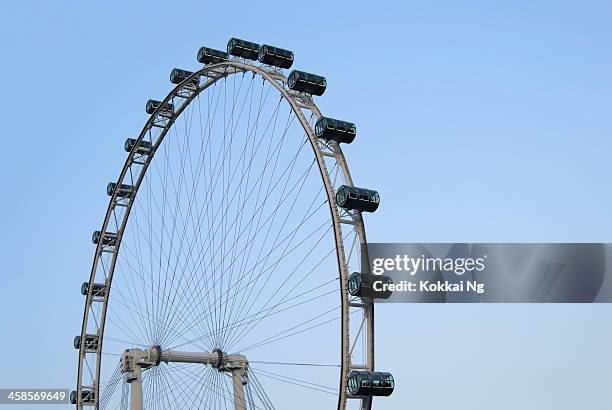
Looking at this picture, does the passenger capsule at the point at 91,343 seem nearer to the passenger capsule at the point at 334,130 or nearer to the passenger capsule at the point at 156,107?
the passenger capsule at the point at 156,107

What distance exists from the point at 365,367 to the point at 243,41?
15.6 meters

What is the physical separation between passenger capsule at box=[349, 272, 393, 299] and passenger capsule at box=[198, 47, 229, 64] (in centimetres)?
1628

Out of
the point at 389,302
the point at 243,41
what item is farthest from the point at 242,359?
the point at 243,41

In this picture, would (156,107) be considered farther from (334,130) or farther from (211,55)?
(334,130)

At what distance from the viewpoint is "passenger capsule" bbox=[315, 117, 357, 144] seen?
36031 millimetres

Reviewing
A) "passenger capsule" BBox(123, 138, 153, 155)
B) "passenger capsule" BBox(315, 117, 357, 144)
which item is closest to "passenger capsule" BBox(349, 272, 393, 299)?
"passenger capsule" BBox(315, 117, 357, 144)

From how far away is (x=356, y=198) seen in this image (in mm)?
34562

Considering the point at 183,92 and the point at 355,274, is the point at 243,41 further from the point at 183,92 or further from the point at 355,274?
the point at 355,274

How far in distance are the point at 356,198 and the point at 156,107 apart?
21.4m

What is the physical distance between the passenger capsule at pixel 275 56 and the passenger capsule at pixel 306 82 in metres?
2.22

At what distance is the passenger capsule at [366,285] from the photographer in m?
33.5

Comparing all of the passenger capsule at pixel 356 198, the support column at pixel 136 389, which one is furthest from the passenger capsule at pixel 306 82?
the support column at pixel 136 389

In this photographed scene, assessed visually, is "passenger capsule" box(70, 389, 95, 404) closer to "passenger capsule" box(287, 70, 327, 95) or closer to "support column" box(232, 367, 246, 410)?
"support column" box(232, 367, 246, 410)

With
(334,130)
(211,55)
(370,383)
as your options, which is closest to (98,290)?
(211,55)
